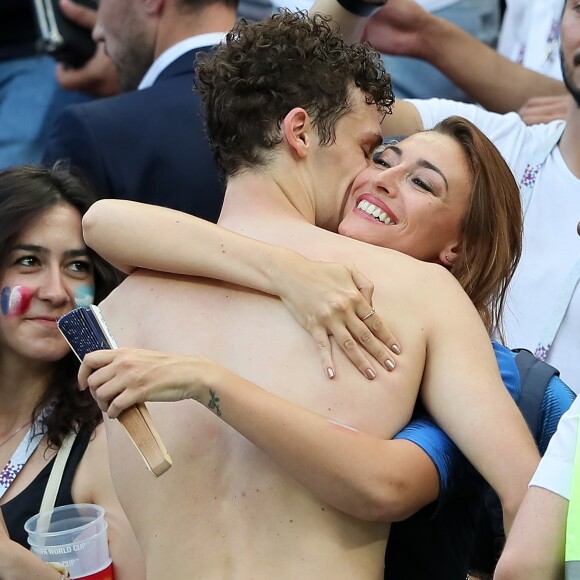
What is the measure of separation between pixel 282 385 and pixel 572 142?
174 centimetres

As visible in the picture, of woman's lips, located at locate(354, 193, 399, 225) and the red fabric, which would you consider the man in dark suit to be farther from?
the red fabric

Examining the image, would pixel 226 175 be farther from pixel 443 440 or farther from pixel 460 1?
pixel 460 1

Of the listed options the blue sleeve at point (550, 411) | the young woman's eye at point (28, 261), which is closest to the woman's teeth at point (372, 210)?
the blue sleeve at point (550, 411)

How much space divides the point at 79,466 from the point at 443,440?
1149 millimetres

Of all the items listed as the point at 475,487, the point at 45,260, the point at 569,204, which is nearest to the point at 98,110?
the point at 45,260

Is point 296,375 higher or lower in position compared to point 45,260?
higher

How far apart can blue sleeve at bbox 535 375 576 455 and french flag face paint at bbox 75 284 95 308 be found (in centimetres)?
133

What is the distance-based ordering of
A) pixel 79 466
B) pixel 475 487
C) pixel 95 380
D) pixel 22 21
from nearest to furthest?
pixel 95 380 < pixel 475 487 < pixel 79 466 < pixel 22 21

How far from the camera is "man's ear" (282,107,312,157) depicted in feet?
7.71

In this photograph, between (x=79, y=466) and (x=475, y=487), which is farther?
(x=79, y=466)

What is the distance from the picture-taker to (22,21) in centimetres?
498

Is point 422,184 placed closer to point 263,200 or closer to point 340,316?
point 263,200

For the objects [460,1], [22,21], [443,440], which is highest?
[443,440]

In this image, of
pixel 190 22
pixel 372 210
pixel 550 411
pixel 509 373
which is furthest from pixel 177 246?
pixel 190 22
